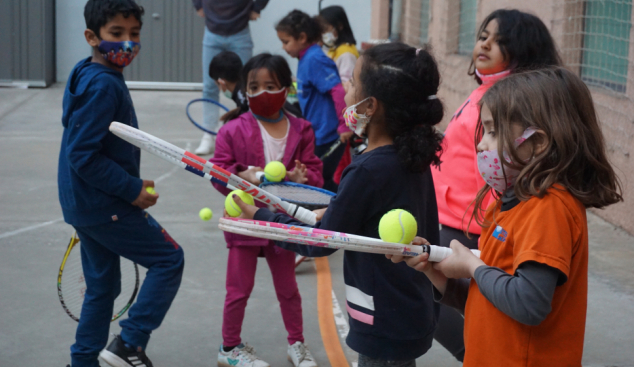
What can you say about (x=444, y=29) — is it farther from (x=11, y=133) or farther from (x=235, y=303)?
(x=235, y=303)

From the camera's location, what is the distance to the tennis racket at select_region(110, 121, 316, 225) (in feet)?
7.96

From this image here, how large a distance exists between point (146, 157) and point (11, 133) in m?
2.53

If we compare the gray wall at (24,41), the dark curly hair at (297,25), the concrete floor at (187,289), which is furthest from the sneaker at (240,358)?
the gray wall at (24,41)

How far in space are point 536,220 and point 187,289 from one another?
3416mm

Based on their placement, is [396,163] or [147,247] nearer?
[396,163]

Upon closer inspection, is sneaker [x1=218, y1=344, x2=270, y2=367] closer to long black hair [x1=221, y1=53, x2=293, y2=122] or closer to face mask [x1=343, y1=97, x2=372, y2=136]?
long black hair [x1=221, y1=53, x2=293, y2=122]

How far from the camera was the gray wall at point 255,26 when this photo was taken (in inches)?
593

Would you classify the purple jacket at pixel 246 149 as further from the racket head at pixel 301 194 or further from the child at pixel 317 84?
the child at pixel 317 84

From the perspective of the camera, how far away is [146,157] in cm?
886

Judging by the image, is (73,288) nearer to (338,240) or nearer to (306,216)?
(306,216)

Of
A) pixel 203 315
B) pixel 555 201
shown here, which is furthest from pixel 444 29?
pixel 555 201

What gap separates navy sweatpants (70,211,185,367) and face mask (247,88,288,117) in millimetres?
884

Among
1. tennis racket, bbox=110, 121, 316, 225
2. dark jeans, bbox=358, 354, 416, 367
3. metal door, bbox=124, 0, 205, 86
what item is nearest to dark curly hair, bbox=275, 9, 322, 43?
tennis racket, bbox=110, 121, 316, 225

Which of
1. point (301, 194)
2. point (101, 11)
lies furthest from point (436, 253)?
point (101, 11)
